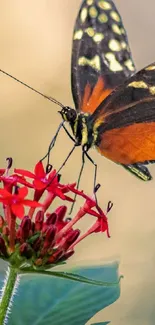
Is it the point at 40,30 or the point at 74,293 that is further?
the point at 40,30

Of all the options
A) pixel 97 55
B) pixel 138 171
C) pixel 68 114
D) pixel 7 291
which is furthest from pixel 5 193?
pixel 97 55

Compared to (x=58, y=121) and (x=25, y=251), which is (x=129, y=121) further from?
(x=58, y=121)

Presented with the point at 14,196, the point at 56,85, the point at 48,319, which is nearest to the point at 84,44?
the point at 14,196

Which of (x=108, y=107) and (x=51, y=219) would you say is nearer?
(x=51, y=219)

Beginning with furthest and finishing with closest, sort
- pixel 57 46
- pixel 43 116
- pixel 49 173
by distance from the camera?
pixel 57 46 → pixel 43 116 → pixel 49 173

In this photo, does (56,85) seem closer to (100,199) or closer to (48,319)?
(100,199)

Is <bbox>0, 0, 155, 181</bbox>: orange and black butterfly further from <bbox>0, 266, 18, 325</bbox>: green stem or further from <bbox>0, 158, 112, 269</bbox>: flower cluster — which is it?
<bbox>0, 266, 18, 325</bbox>: green stem

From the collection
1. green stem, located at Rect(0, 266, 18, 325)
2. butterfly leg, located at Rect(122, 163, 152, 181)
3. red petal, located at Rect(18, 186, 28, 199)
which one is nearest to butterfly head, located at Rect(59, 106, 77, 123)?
butterfly leg, located at Rect(122, 163, 152, 181)

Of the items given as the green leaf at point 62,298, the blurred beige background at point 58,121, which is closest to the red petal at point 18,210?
the green leaf at point 62,298

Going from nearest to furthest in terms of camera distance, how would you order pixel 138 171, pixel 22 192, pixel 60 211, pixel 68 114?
1. pixel 22 192
2. pixel 60 211
3. pixel 68 114
4. pixel 138 171
